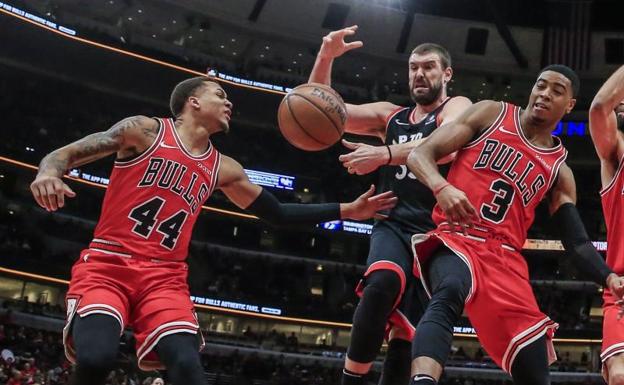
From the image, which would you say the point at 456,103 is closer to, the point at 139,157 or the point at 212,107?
the point at 212,107

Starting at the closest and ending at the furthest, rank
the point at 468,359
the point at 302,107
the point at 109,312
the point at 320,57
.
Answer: the point at 109,312 → the point at 302,107 → the point at 320,57 → the point at 468,359

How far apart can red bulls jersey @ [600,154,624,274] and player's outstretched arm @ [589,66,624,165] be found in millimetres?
99

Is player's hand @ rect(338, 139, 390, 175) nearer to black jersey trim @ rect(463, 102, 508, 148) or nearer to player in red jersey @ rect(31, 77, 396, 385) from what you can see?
black jersey trim @ rect(463, 102, 508, 148)

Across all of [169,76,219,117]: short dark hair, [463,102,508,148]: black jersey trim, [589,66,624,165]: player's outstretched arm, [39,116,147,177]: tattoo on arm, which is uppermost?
[169,76,219,117]: short dark hair

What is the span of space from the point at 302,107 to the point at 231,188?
32.7 inches

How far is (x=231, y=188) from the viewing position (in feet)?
19.0

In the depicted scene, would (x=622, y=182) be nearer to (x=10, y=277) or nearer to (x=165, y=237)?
(x=165, y=237)

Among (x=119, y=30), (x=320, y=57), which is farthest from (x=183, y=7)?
(x=320, y=57)

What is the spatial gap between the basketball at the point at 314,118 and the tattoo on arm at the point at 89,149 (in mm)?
1012

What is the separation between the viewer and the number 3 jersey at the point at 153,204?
5105 mm

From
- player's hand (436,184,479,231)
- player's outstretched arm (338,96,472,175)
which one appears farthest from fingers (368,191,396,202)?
player's hand (436,184,479,231)

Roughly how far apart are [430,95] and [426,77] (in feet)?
0.46

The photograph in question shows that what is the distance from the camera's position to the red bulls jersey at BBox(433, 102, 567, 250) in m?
4.68

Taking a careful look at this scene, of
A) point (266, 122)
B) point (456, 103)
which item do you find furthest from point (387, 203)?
point (266, 122)
